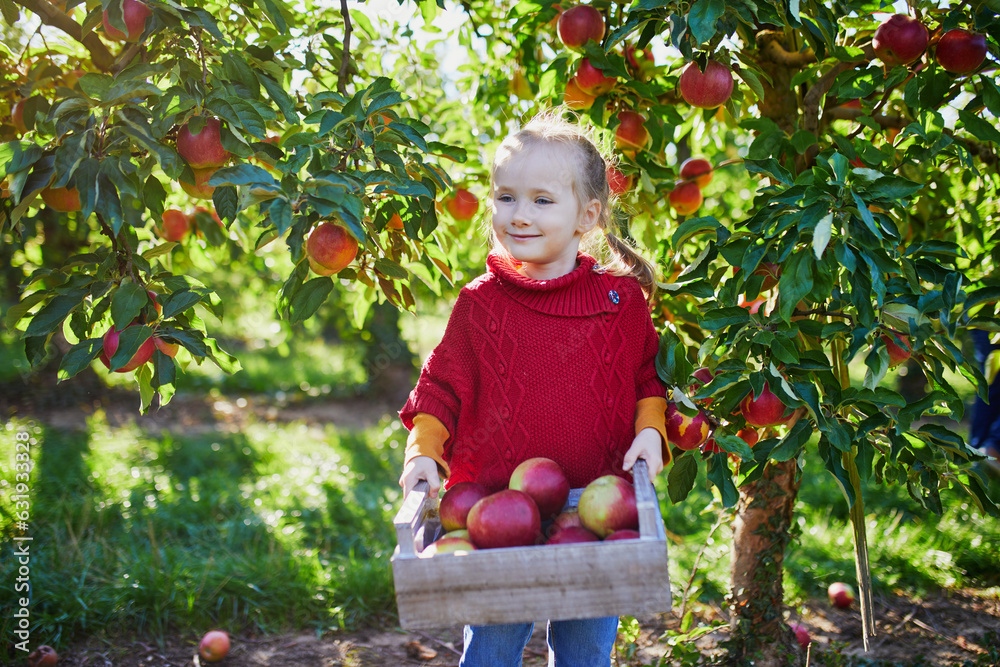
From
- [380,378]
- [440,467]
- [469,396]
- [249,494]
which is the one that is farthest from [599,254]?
[380,378]

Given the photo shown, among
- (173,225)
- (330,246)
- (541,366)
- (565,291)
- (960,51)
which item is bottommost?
(541,366)

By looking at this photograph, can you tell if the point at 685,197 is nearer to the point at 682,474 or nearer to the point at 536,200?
the point at 536,200

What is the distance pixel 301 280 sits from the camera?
159cm

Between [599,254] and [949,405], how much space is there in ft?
2.65

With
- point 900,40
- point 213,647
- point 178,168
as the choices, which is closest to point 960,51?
point 900,40

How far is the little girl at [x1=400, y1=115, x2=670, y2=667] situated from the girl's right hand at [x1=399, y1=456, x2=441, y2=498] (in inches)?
0.7

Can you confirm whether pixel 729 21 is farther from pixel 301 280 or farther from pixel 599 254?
pixel 301 280

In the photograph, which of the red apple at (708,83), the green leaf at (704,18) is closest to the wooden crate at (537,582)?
the green leaf at (704,18)

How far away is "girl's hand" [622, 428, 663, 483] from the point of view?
1.36 m

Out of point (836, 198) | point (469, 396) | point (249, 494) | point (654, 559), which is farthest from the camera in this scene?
point (249, 494)

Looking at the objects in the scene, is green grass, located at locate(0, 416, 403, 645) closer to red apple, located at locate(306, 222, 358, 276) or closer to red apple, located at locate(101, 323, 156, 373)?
red apple, located at locate(101, 323, 156, 373)

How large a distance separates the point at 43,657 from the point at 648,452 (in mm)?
1885

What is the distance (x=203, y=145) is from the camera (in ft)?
4.88

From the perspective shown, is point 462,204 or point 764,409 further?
point 462,204
